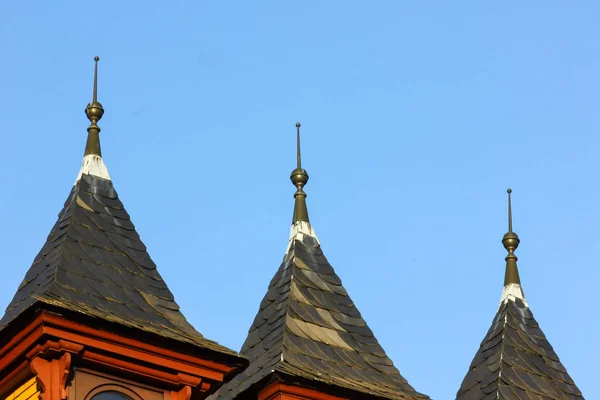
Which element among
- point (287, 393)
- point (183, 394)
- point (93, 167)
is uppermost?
point (93, 167)

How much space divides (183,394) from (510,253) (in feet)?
34.6

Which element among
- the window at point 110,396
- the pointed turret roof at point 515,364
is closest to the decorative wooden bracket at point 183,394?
the window at point 110,396

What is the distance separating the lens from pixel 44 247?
96.5 ft

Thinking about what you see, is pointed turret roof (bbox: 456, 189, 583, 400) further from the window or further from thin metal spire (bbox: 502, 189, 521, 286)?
the window

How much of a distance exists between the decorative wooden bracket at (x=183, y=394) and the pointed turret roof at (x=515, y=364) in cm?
682

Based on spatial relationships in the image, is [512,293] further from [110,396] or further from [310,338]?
[110,396]

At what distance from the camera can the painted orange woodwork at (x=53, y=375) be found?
26.4 metres

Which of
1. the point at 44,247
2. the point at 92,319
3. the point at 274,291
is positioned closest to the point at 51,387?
the point at 92,319

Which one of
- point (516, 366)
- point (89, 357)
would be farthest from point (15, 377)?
point (516, 366)

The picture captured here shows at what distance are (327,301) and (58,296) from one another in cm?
589

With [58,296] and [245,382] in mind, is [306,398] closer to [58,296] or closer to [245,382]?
[245,382]

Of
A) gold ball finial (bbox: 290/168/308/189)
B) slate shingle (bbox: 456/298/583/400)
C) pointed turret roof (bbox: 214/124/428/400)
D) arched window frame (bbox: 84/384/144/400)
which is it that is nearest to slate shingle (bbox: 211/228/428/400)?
pointed turret roof (bbox: 214/124/428/400)

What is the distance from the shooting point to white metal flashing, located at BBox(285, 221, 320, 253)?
3316 cm

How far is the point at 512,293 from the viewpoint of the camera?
117ft
